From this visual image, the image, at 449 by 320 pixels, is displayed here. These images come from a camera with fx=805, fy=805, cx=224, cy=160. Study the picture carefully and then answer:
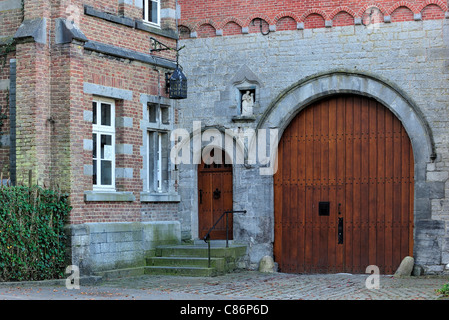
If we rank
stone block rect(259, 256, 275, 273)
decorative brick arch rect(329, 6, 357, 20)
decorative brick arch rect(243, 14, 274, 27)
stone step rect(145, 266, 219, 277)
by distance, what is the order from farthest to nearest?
decorative brick arch rect(243, 14, 274, 27) → stone block rect(259, 256, 275, 273) → decorative brick arch rect(329, 6, 357, 20) → stone step rect(145, 266, 219, 277)

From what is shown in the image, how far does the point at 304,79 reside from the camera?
52.3 ft

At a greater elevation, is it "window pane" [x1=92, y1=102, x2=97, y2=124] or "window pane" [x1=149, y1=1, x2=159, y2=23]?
"window pane" [x1=149, y1=1, x2=159, y2=23]

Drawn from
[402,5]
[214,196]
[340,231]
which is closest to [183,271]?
[214,196]

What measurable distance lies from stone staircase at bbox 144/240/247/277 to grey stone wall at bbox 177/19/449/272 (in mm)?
500

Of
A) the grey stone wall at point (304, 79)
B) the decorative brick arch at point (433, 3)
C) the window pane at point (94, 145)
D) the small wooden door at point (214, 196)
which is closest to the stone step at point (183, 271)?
the grey stone wall at point (304, 79)

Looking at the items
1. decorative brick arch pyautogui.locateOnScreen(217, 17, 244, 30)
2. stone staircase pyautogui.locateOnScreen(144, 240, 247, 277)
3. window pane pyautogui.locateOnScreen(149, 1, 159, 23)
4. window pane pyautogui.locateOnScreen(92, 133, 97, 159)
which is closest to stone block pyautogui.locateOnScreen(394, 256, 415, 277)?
stone staircase pyautogui.locateOnScreen(144, 240, 247, 277)

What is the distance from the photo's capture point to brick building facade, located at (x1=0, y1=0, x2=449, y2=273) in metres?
14.3

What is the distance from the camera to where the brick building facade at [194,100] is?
46.8ft

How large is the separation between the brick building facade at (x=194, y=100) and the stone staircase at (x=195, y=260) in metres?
0.28

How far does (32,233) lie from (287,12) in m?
6.68

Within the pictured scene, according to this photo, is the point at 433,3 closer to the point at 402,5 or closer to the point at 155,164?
the point at 402,5

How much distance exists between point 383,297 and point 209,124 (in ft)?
19.9

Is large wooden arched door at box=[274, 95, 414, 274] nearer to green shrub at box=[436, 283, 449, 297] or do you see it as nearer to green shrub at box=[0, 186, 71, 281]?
green shrub at box=[436, 283, 449, 297]

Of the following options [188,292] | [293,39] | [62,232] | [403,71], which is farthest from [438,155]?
[62,232]
